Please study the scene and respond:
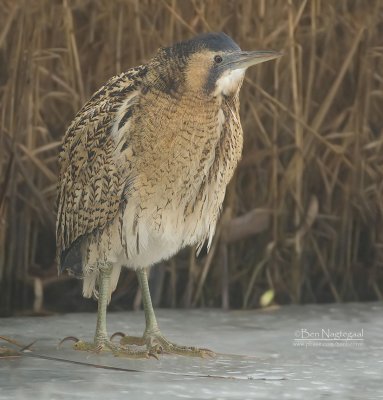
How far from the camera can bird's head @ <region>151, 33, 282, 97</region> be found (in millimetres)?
4820

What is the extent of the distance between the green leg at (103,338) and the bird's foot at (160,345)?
0.17 ft

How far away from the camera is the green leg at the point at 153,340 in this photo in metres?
4.85

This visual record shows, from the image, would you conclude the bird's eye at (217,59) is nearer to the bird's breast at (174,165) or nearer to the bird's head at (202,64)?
the bird's head at (202,64)

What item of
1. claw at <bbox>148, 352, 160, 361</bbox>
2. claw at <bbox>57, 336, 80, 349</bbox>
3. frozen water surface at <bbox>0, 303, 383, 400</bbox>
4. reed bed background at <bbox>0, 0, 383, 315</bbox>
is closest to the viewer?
frozen water surface at <bbox>0, 303, 383, 400</bbox>

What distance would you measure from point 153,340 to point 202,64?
41.8 inches

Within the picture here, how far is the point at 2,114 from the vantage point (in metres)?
5.73

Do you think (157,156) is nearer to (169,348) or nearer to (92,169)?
(92,169)

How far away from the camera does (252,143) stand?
19.6ft

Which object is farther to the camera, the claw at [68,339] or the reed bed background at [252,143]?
the reed bed background at [252,143]

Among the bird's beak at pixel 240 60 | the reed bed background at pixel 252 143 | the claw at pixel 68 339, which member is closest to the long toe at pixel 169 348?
the claw at pixel 68 339

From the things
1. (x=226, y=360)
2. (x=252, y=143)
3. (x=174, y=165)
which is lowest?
(x=226, y=360)

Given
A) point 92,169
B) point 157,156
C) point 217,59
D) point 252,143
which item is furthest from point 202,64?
point 252,143

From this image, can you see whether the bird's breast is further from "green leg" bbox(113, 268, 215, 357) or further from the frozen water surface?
the frozen water surface

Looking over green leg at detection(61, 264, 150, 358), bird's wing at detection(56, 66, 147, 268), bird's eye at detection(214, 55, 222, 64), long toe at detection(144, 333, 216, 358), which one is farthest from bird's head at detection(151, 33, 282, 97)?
long toe at detection(144, 333, 216, 358)
